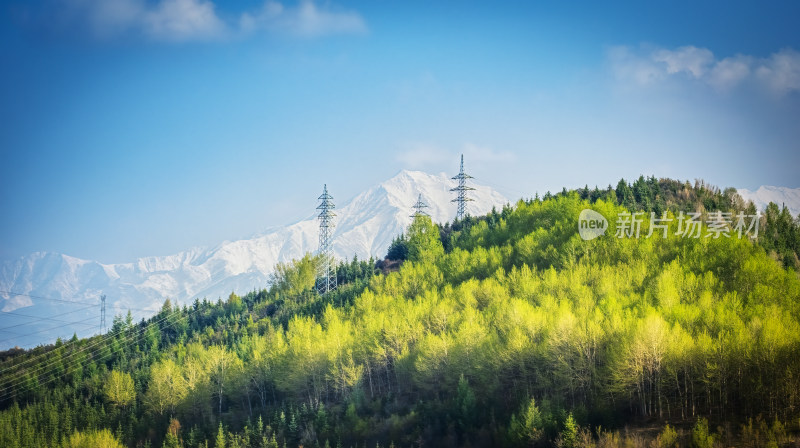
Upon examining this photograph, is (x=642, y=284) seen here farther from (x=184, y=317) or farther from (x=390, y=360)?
(x=184, y=317)

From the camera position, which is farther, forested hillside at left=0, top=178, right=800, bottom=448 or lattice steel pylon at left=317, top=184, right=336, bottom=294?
lattice steel pylon at left=317, top=184, right=336, bottom=294

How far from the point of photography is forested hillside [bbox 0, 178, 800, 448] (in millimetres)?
43406

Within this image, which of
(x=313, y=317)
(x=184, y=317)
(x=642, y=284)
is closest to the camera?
(x=642, y=284)

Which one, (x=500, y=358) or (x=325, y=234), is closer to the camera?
(x=500, y=358)

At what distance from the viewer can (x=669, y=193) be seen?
10506cm

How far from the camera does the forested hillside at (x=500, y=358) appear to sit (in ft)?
142

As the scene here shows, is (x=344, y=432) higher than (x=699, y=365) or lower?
lower

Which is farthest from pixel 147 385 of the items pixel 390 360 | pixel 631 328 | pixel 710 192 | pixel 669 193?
pixel 710 192

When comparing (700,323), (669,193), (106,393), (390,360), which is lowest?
(106,393)

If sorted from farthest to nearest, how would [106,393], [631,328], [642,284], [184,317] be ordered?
[184,317] → [106,393] → [642,284] → [631,328]

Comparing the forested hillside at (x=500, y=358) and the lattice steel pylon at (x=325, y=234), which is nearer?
the forested hillside at (x=500, y=358)

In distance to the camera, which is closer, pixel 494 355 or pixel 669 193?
pixel 494 355

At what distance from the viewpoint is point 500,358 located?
51625 millimetres

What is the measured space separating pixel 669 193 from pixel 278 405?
242ft
